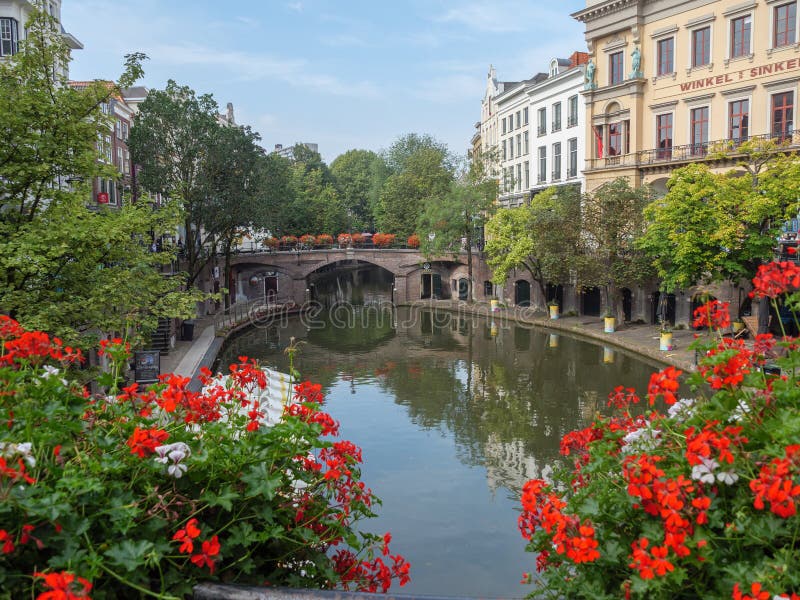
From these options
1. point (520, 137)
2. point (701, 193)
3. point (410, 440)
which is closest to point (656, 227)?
point (701, 193)

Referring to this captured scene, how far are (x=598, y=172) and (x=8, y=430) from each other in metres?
45.4

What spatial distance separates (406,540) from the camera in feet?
52.4

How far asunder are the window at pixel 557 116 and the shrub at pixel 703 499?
168ft

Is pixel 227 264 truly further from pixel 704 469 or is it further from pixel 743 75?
pixel 704 469

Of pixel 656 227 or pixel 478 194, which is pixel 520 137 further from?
pixel 656 227

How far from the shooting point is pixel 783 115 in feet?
119

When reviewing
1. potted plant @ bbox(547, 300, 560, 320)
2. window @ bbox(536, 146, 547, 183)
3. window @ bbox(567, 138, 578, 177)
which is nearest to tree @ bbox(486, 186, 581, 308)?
potted plant @ bbox(547, 300, 560, 320)

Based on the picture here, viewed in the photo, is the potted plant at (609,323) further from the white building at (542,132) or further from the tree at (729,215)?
the white building at (542,132)

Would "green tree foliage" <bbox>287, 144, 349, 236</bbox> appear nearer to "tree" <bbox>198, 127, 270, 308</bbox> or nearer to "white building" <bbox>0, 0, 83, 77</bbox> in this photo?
"tree" <bbox>198, 127, 270, 308</bbox>

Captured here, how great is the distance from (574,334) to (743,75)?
55.0 feet

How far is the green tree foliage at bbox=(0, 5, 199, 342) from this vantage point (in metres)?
14.3

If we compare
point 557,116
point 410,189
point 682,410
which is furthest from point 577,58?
point 682,410

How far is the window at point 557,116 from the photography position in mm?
53713

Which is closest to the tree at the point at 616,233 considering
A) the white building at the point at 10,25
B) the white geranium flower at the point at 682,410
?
the white building at the point at 10,25
